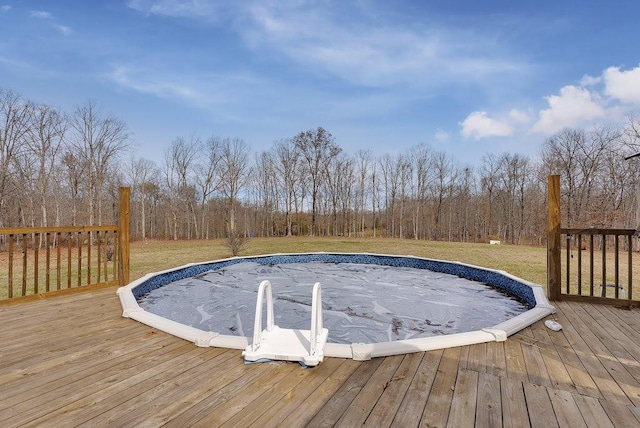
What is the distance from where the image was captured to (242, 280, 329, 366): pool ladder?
6.72 ft

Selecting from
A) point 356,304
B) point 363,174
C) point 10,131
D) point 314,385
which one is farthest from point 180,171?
point 314,385

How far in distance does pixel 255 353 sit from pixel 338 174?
2145 centimetres

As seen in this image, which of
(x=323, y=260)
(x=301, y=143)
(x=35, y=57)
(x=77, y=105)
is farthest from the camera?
(x=301, y=143)

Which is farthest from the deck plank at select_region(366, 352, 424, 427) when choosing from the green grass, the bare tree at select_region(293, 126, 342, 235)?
the bare tree at select_region(293, 126, 342, 235)

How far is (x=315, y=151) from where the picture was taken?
73.9 ft

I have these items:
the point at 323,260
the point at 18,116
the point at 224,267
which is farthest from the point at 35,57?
the point at 323,260

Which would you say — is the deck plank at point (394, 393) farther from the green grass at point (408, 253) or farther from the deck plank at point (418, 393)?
the green grass at point (408, 253)

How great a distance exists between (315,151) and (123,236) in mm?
19003

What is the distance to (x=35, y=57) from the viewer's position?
892 centimetres

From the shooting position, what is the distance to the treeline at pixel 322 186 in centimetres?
1574

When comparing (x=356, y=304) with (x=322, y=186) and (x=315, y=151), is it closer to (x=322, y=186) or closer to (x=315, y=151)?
(x=322, y=186)

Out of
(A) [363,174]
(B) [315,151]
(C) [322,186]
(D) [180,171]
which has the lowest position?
(C) [322,186]

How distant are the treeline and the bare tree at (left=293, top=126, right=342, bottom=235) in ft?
0.25

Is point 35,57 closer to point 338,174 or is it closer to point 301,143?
point 301,143
